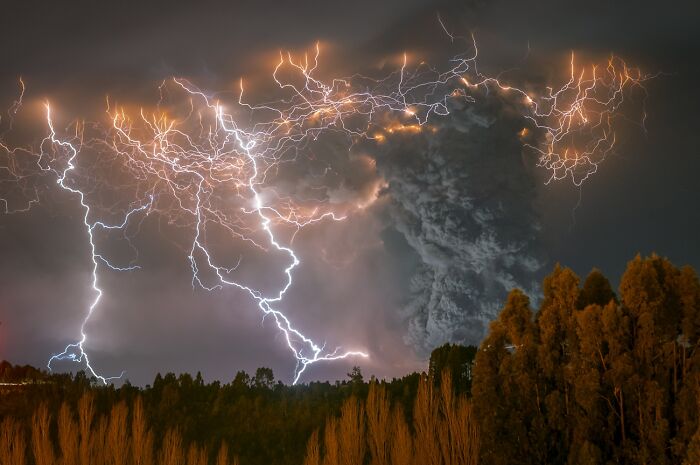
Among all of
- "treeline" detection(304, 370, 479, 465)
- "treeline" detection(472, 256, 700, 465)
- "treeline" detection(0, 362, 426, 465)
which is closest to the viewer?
"treeline" detection(472, 256, 700, 465)

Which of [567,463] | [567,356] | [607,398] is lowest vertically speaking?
[567,463]

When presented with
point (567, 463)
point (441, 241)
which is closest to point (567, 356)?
point (567, 463)

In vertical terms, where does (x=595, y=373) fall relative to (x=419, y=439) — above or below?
above

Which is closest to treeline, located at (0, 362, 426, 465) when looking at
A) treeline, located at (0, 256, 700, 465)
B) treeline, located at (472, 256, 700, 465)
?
treeline, located at (0, 256, 700, 465)

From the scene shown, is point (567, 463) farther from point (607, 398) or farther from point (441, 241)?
point (441, 241)

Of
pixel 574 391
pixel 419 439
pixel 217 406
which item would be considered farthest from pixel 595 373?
pixel 217 406

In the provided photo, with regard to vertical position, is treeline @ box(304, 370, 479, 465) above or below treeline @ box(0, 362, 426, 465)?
below

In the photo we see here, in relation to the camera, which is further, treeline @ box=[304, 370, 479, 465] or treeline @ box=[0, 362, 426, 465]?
treeline @ box=[0, 362, 426, 465]

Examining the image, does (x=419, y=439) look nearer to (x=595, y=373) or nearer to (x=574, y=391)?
(x=574, y=391)

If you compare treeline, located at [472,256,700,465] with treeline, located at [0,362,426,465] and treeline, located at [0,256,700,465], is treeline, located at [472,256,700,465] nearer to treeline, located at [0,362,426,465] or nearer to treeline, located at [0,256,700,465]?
treeline, located at [0,256,700,465]

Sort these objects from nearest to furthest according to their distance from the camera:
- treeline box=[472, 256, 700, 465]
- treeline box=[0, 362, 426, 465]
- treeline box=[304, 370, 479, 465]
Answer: treeline box=[472, 256, 700, 465]
treeline box=[304, 370, 479, 465]
treeline box=[0, 362, 426, 465]

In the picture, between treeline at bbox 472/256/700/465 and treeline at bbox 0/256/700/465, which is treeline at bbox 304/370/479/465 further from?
treeline at bbox 472/256/700/465
